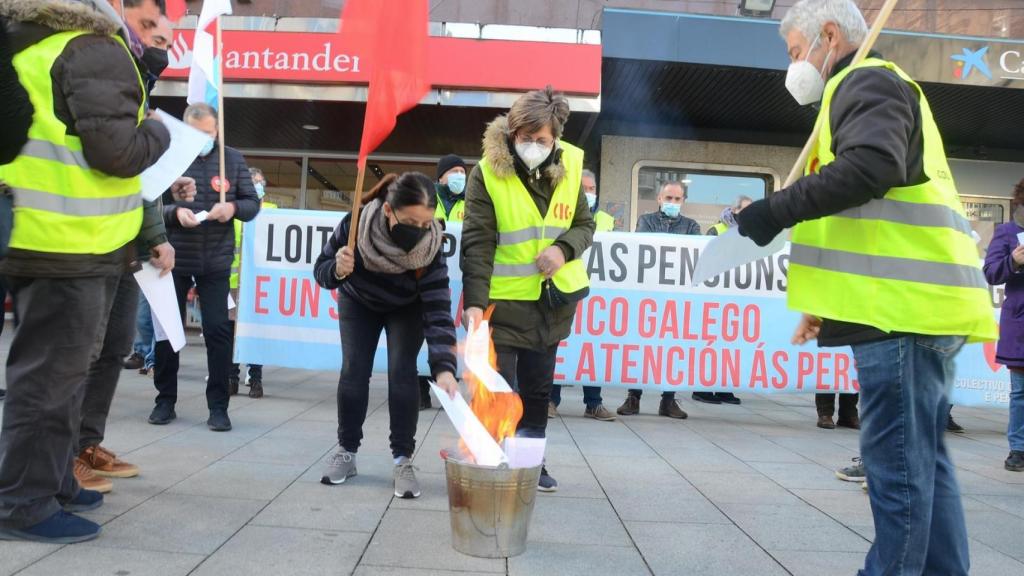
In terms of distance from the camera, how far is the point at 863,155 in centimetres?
223

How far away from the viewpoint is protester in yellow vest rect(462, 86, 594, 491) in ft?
12.5

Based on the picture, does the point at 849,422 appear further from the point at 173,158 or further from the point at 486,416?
the point at 173,158

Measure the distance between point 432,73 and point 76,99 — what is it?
25.1 feet

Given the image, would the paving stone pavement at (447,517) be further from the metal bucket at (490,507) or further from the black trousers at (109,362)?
the black trousers at (109,362)

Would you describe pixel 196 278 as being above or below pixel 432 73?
below

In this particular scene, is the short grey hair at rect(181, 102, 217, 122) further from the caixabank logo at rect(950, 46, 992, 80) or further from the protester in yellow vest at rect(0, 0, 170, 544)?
the caixabank logo at rect(950, 46, 992, 80)

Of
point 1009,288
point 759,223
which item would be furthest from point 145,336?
point 1009,288

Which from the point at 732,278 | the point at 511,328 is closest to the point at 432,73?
the point at 732,278

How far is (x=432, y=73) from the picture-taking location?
403 inches

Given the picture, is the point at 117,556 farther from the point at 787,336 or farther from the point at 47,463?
the point at 787,336

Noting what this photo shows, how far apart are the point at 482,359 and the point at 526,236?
79 centimetres

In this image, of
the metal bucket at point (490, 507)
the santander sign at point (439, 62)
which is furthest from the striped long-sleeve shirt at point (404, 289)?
the santander sign at point (439, 62)

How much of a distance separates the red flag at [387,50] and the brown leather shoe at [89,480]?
71.2 inches

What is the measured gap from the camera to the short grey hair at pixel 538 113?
3.76m
